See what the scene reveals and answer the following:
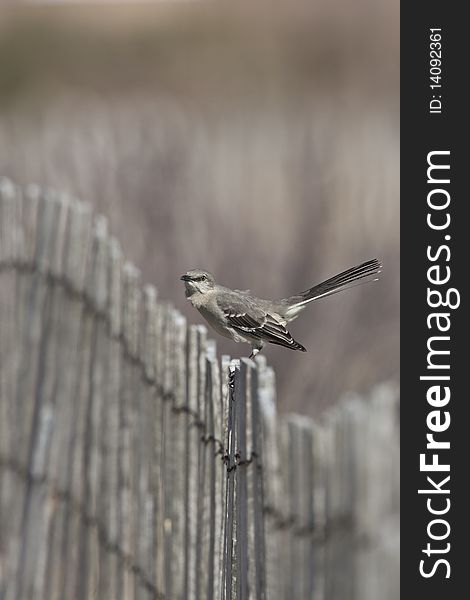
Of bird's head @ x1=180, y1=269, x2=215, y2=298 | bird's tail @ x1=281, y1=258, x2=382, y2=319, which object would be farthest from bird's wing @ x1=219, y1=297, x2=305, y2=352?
bird's tail @ x1=281, y1=258, x2=382, y2=319

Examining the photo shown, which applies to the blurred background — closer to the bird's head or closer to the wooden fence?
the bird's head

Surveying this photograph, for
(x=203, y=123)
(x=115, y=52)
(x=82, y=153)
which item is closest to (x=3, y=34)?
(x=115, y=52)

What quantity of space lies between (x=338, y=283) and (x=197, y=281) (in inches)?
28.2

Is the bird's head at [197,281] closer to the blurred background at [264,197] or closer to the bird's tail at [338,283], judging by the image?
the bird's tail at [338,283]

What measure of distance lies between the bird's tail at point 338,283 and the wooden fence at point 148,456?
172 cm

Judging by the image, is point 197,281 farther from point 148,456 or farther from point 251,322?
point 148,456

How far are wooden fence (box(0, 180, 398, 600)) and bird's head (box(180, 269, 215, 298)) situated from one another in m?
1.08

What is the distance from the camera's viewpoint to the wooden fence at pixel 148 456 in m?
2.57

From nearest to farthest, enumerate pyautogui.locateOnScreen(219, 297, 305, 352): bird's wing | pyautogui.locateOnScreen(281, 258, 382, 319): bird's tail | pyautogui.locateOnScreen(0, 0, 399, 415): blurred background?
1. pyautogui.locateOnScreen(219, 297, 305, 352): bird's wing
2. pyautogui.locateOnScreen(281, 258, 382, 319): bird's tail
3. pyautogui.locateOnScreen(0, 0, 399, 415): blurred background

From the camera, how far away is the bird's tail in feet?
19.6

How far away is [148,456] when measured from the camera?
4.29 m

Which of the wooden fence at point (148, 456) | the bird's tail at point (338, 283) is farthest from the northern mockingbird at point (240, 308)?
the wooden fence at point (148, 456)

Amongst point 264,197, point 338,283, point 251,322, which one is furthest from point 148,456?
point 264,197

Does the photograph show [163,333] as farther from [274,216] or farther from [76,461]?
[274,216]
